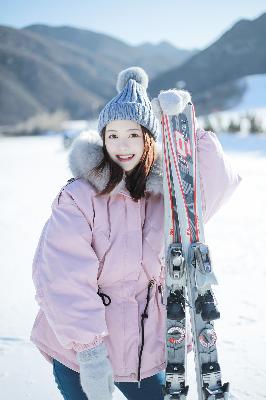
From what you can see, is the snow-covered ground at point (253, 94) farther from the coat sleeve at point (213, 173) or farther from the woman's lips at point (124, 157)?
the woman's lips at point (124, 157)

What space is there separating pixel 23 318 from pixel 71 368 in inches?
65.3

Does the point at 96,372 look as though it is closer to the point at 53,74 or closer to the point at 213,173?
the point at 213,173

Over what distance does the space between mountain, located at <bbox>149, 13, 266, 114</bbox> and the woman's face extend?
1746 inches

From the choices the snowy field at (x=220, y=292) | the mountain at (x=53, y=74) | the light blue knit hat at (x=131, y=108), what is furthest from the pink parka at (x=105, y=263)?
the mountain at (x=53, y=74)

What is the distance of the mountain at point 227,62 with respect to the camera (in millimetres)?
48500

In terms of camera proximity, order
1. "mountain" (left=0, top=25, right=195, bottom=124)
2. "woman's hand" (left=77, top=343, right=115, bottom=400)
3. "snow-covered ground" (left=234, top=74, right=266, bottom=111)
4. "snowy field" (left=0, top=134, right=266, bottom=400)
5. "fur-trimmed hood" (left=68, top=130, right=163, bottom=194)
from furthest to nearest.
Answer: "mountain" (left=0, top=25, right=195, bottom=124), "snow-covered ground" (left=234, top=74, right=266, bottom=111), "snowy field" (left=0, top=134, right=266, bottom=400), "fur-trimmed hood" (left=68, top=130, right=163, bottom=194), "woman's hand" (left=77, top=343, right=115, bottom=400)

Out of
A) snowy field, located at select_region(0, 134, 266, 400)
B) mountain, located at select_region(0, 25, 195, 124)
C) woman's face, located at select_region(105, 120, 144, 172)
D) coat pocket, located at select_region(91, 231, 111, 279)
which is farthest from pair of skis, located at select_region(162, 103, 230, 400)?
mountain, located at select_region(0, 25, 195, 124)

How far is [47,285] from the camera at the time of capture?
1337 mm

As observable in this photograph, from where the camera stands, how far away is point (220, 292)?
329 centimetres

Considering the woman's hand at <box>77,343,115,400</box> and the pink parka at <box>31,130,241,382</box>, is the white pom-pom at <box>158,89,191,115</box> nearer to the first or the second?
the pink parka at <box>31,130,241,382</box>

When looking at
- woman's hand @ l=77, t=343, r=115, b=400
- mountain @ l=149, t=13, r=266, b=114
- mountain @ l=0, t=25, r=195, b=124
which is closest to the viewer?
woman's hand @ l=77, t=343, r=115, b=400

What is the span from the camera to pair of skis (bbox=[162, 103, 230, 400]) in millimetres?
1439

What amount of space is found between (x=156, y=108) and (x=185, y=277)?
25.2 inches

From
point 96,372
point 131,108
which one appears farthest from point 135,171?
point 96,372
